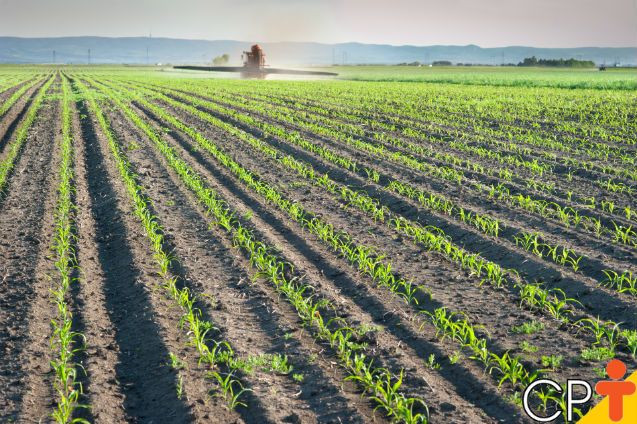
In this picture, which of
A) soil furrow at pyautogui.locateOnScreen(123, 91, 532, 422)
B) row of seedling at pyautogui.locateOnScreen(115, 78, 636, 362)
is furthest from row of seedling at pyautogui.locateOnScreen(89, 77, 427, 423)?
row of seedling at pyautogui.locateOnScreen(115, 78, 636, 362)

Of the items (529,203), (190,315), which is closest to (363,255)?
(190,315)

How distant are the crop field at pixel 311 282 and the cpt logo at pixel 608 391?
0.09m

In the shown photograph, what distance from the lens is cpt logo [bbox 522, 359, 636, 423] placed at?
3.97 meters

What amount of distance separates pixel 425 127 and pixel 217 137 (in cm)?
690

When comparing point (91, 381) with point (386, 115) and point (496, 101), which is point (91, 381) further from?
point (496, 101)

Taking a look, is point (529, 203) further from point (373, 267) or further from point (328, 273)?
point (328, 273)

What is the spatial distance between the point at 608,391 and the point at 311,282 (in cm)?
314

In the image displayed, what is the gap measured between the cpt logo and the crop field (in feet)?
0.31

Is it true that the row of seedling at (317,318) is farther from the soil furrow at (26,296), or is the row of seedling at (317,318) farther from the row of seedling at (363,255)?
the soil furrow at (26,296)

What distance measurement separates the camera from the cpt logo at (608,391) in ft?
13.0

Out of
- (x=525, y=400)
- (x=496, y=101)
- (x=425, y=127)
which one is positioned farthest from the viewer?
(x=496, y=101)

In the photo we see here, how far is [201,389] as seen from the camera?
4.41 m

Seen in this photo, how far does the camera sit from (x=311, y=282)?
633 cm

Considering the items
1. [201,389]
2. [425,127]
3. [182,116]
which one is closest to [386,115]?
[425,127]
